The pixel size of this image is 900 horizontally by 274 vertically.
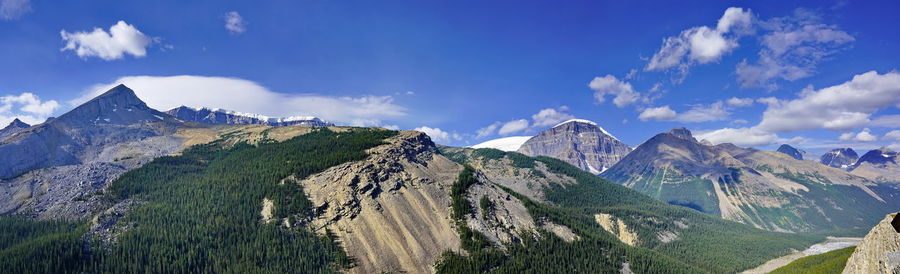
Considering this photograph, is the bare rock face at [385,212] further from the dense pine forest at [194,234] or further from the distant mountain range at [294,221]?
the dense pine forest at [194,234]

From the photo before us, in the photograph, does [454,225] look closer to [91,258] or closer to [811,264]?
[91,258]

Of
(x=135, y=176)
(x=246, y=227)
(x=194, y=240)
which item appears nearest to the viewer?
(x=194, y=240)

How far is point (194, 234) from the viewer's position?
5463 inches

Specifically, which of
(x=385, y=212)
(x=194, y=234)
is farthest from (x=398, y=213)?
(x=194, y=234)

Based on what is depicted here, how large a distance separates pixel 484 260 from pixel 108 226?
391ft

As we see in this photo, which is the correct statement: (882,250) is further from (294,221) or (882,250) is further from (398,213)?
(294,221)

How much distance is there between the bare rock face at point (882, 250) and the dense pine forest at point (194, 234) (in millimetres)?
129487

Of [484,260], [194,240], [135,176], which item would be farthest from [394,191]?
[135,176]

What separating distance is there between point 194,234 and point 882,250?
176 m

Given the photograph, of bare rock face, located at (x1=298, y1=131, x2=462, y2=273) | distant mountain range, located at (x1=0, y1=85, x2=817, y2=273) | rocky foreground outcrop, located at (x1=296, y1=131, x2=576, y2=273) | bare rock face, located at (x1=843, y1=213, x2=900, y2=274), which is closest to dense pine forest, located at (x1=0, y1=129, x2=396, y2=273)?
distant mountain range, located at (x1=0, y1=85, x2=817, y2=273)

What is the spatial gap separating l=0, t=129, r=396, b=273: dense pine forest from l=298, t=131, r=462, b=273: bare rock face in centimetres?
595

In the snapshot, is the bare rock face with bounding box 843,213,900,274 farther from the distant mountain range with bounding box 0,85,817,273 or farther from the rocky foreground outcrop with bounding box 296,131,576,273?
the rocky foreground outcrop with bounding box 296,131,576,273

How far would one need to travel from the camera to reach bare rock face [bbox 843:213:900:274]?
279 ft

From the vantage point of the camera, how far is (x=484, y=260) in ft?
478
